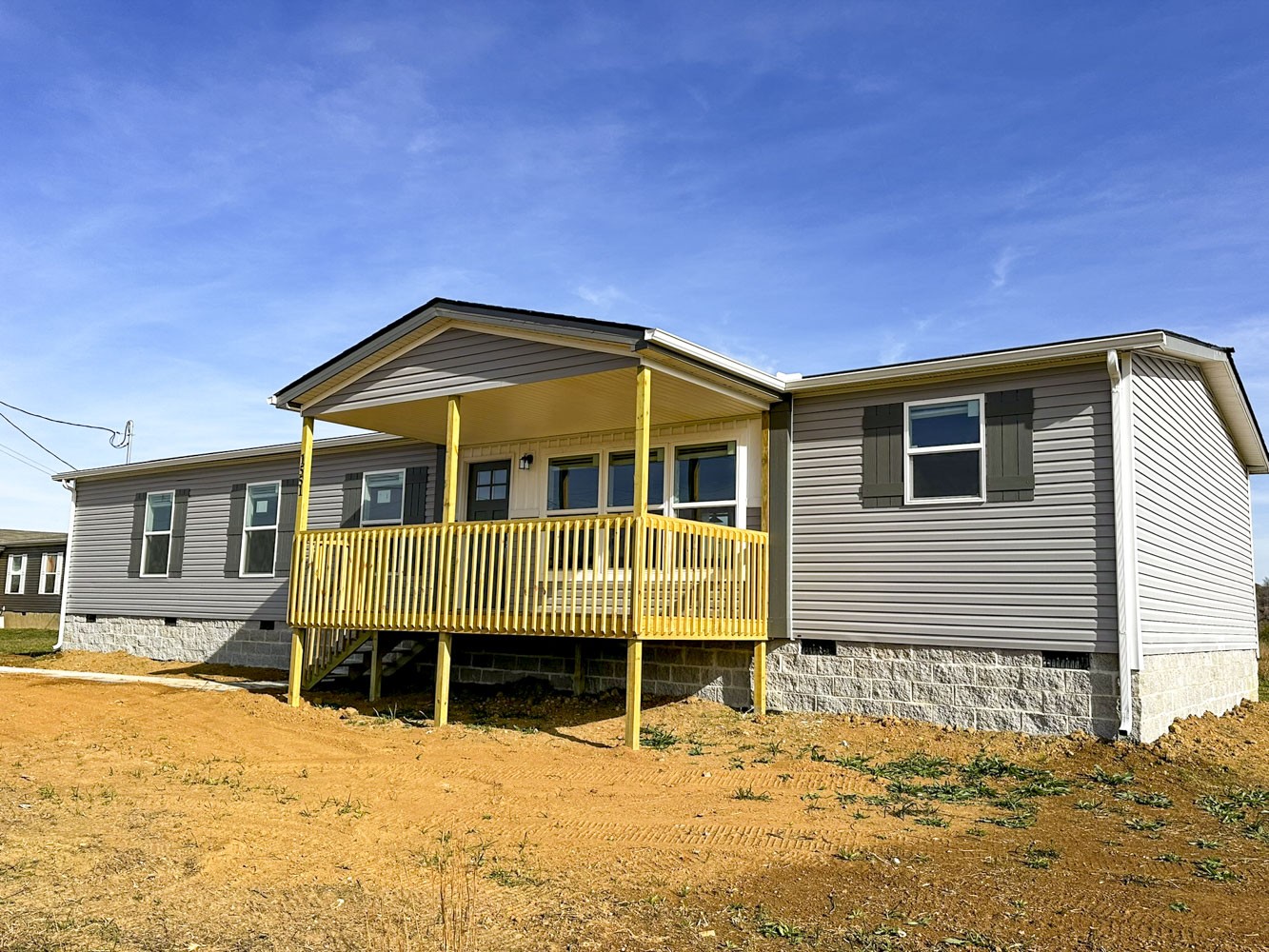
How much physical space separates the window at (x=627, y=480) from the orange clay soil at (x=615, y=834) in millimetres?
2739

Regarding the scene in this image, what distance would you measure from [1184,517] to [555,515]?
763 centimetres

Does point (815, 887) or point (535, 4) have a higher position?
point (535, 4)

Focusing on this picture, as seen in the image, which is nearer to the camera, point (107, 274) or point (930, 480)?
point (930, 480)

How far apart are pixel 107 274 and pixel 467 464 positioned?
9.01 meters

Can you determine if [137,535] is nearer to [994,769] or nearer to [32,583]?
[32,583]

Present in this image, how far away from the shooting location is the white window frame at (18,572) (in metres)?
31.8

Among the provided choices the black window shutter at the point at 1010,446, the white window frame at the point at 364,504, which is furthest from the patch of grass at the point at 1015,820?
the white window frame at the point at 364,504

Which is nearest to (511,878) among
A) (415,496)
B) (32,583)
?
(415,496)

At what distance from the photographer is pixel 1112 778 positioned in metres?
8.60

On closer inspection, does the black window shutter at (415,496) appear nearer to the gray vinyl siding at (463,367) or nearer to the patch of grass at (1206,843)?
the gray vinyl siding at (463,367)

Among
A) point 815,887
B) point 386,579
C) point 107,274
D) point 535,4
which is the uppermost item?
point 535,4

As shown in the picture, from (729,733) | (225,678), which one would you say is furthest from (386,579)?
(225,678)

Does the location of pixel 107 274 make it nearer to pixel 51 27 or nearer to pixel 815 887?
pixel 51 27

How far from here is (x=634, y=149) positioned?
15.0 metres
